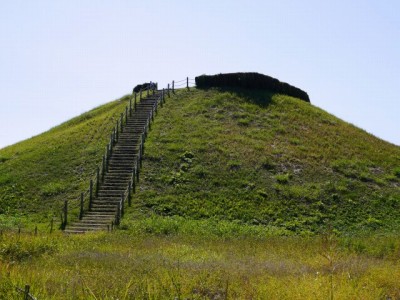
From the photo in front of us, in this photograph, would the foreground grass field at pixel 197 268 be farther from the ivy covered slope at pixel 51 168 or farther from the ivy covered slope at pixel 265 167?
the ivy covered slope at pixel 51 168

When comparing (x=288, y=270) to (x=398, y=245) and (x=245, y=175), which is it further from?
(x=245, y=175)

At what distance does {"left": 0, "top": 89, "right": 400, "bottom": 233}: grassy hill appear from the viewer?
27219 millimetres

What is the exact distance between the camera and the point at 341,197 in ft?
96.4

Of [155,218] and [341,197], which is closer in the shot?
[155,218]

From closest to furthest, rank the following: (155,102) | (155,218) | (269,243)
Result: 1. (269,243)
2. (155,218)
3. (155,102)

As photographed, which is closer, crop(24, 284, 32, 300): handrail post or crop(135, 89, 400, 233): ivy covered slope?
crop(24, 284, 32, 300): handrail post

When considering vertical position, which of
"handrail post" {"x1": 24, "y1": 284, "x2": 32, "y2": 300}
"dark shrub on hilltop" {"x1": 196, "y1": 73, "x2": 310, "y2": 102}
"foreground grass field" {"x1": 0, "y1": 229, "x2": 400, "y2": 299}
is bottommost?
"foreground grass field" {"x1": 0, "y1": 229, "x2": 400, "y2": 299}

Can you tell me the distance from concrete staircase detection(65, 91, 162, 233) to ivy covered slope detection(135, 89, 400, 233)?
1.14m

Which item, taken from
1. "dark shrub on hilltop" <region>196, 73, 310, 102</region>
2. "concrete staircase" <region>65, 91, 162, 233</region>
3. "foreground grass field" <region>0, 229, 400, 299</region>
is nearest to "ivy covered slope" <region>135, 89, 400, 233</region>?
"concrete staircase" <region>65, 91, 162, 233</region>

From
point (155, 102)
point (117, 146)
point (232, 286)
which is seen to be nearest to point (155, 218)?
point (117, 146)

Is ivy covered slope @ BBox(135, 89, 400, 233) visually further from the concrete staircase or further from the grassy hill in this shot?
the concrete staircase

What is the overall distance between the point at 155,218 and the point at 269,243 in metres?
8.24

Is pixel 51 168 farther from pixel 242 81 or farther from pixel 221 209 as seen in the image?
pixel 242 81

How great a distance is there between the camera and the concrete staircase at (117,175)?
2540 cm
